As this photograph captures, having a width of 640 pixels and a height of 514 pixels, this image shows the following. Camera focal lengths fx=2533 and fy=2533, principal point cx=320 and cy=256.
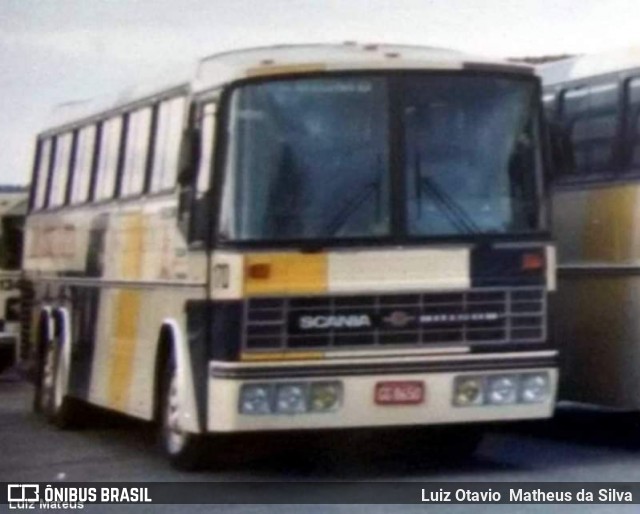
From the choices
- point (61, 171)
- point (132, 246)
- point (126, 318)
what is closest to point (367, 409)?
point (126, 318)

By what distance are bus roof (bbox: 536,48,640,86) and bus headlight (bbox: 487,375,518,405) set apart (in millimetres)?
2547

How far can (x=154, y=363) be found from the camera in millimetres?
15211

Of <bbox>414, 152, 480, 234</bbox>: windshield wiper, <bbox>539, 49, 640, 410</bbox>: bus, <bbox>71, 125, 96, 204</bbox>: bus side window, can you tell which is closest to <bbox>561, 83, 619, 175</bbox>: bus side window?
<bbox>539, 49, 640, 410</bbox>: bus

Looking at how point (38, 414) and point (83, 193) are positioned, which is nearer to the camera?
point (83, 193)

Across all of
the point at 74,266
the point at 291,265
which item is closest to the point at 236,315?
the point at 291,265

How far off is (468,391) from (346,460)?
1694 mm

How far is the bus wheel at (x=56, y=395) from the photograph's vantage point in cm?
1886

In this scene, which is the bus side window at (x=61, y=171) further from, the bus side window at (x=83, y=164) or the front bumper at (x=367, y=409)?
the front bumper at (x=367, y=409)

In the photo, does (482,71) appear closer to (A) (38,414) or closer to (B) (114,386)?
(B) (114,386)

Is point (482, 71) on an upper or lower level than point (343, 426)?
upper

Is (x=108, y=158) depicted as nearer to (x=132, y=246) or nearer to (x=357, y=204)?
(x=132, y=246)

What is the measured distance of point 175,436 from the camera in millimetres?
14812

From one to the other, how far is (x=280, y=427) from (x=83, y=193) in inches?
212

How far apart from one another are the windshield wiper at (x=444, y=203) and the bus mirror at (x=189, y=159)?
127cm
